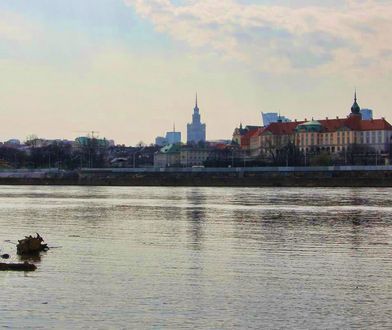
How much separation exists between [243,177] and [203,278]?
144467mm

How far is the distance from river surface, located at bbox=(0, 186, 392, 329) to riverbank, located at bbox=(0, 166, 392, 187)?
10668cm

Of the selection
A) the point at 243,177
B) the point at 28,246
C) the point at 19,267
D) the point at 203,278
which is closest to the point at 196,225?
the point at 28,246

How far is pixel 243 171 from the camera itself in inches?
6983

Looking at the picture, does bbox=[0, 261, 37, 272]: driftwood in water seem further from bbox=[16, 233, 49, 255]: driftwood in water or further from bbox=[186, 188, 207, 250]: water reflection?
bbox=[186, 188, 207, 250]: water reflection

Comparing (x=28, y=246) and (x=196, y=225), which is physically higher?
(x=28, y=246)

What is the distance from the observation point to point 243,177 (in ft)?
571

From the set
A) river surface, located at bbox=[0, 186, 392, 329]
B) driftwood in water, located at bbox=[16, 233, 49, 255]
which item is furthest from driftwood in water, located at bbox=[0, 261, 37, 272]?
driftwood in water, located at bbox=[16, 233, 49, 255]

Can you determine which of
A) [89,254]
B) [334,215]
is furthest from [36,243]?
[334,215]

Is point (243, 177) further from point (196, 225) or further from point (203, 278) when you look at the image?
point (203, 278)

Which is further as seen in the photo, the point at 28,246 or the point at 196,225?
the point at 196,225

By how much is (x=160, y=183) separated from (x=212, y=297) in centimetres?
15618

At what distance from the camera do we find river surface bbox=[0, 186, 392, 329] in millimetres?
23109

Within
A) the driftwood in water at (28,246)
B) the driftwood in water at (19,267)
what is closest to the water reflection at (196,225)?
the driftwood in water at (28,246)

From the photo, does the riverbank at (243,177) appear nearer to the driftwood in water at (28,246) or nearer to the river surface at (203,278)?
the river surface at (203,278)
